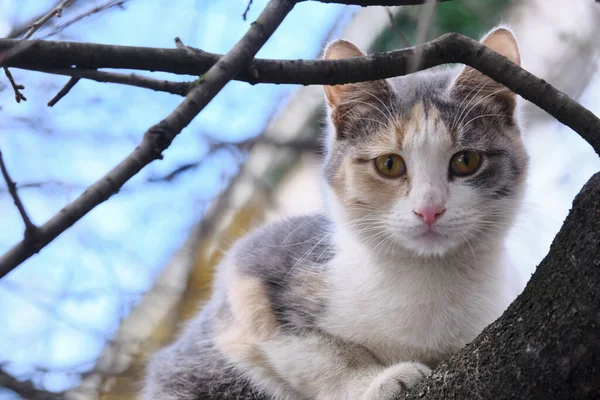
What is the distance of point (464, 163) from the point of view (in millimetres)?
1941

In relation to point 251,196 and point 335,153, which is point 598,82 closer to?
point 335,153

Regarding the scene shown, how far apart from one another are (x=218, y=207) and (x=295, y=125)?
57cm

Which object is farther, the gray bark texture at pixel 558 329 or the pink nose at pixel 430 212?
the pink nose at pixel 430 212

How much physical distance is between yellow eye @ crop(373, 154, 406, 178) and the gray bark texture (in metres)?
0.73

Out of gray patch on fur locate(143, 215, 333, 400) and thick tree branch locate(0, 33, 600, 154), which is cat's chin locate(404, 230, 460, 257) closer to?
gray patch on fur locate(143, 215, 333, 400)

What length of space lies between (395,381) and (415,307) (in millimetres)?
264

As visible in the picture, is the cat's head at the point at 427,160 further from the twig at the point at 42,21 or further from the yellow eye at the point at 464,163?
the twig at the point at 42,21

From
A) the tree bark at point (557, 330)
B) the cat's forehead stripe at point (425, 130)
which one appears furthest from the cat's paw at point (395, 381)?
the cat's forehead stripe at point (425, 130)

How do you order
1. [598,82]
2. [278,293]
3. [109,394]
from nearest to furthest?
1. [278,293]
2. [598,82]
3. [109,394]

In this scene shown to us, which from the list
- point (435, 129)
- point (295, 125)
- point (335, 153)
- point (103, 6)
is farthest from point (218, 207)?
point (103, 6)

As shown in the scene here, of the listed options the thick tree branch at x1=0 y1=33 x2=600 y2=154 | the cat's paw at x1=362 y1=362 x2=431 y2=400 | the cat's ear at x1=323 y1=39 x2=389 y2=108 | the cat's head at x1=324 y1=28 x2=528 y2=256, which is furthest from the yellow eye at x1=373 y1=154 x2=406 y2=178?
the thick tree branch at x1=0 y1=33 x2=600 y2=154

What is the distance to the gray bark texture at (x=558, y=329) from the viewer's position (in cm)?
113

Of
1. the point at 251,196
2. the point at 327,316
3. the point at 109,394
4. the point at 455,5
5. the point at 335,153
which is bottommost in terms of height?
the point at 109,394

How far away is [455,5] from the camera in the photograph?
10.1ft
